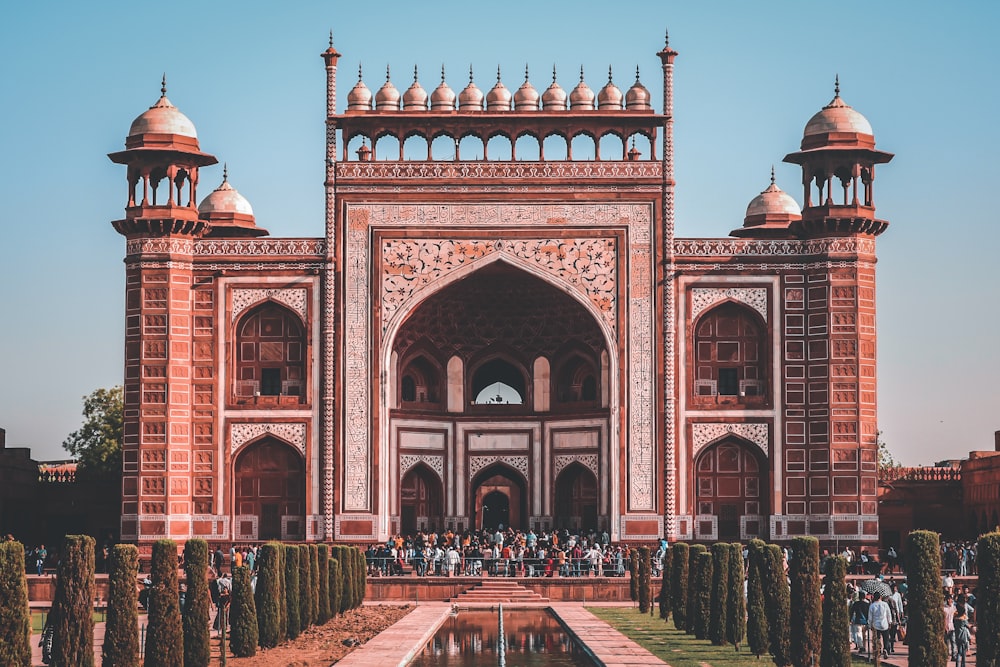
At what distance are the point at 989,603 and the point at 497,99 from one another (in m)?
15.6

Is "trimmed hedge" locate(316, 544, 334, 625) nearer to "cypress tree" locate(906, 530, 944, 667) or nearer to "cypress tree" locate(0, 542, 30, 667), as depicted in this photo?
"cypress tree" locate(0, 542, 30, 667)

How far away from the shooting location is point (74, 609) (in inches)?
511

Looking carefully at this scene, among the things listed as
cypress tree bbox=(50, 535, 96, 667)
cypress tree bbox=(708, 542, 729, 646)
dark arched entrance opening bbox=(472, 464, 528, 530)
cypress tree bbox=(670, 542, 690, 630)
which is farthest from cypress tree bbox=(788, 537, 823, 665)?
dark arched entrance opening bbox=(472, 464, 528, 530)

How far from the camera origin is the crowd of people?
82.2 feet

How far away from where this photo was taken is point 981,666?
41.3 feet

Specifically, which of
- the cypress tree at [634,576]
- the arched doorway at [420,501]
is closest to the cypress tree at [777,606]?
the cypress tree at [634,576]

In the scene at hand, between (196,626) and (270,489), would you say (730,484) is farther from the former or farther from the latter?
(196,626)

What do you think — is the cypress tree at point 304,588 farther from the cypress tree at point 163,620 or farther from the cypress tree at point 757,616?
the cypress tree at point 757,616

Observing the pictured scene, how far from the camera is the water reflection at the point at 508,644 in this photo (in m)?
16.1

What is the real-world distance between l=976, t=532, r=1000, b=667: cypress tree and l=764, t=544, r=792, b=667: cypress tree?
9.08 feet

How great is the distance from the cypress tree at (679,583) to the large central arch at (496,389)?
7193mm

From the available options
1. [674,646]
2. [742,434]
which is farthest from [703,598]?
[742,434]

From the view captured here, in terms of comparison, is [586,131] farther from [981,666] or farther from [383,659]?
[981,666]

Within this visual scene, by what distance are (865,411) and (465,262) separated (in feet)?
21.2
